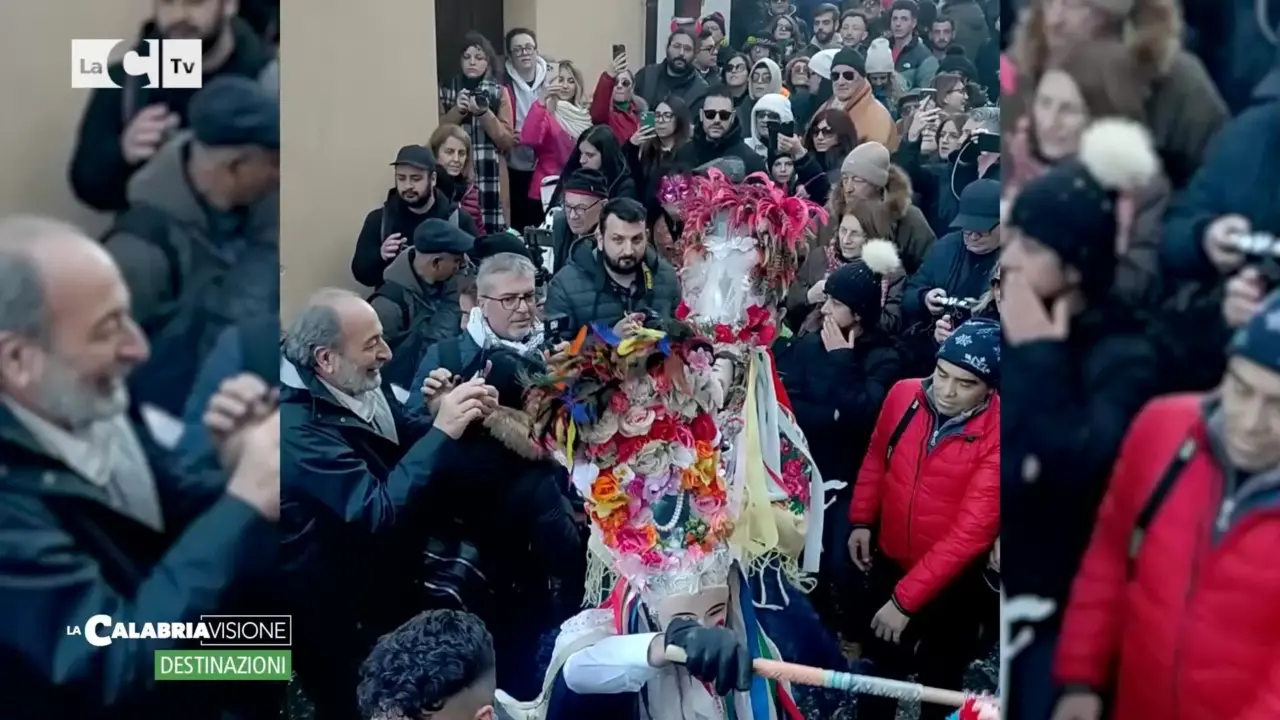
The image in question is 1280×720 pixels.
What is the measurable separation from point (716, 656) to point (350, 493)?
37.2 inches

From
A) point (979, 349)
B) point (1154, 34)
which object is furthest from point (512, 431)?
point (1154, 34)

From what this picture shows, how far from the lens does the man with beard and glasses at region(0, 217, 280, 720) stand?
3000mm

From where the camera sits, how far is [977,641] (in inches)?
112

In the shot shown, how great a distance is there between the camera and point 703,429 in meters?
2.84

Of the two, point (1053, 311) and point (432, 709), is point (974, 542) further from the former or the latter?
→ point (432, 709)

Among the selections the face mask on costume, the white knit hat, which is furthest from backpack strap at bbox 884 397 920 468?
the white knit hat

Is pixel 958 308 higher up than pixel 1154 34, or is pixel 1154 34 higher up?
pixel 1154 34

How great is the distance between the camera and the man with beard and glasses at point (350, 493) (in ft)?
10.1

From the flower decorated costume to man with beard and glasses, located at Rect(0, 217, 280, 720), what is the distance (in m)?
0.74

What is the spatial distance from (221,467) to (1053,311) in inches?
71.3

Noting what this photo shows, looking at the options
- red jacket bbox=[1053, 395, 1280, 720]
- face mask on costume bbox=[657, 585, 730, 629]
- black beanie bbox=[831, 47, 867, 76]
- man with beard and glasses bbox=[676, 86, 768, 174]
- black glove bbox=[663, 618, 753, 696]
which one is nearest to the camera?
red jacket bbox=[1053, 395, 1280, 720]

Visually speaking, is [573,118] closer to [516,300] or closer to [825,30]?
[516,300]

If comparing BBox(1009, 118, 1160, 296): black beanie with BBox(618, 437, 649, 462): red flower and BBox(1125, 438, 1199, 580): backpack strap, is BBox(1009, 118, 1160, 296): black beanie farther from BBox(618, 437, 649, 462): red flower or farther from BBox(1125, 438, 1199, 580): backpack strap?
BBox(618, 437, 649, 462): red flower

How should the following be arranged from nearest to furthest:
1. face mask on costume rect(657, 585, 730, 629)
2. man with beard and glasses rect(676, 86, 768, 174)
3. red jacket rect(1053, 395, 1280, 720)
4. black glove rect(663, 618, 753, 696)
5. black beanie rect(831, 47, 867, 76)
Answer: red jacket rect(1053, 395, 1280, 720), black glove rect(663, 618, 753, 696), face mask on costume rect(657, 585, 730, 629), black beanie rect(831, 47, 867, 76), man with beard and glasses rect(676, 86, 768, 174)
